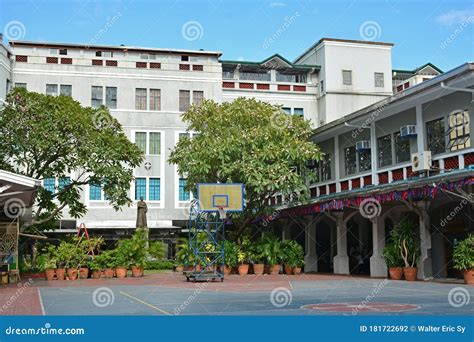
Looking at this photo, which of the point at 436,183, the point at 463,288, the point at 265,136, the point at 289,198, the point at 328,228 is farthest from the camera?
the point at 328,228

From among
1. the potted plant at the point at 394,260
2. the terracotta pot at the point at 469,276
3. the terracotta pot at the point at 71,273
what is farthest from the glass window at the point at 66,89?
the terracotta pot at the point at 469,276

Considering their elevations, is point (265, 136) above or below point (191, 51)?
below

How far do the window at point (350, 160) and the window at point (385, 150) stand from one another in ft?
6.45

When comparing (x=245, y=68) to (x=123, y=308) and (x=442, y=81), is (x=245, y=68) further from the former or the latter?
(x=123, y=308)

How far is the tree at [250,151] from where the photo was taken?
2519 centimetres

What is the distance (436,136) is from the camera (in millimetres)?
20469

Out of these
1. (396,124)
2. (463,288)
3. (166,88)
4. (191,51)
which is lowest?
(463,288)

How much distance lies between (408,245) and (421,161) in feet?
9.74

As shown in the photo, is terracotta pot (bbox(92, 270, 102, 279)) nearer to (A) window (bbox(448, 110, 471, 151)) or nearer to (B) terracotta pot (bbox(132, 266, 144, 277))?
(B) terracotta pot (bbox(132, 266, 144, 277))

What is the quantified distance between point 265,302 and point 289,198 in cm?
1401

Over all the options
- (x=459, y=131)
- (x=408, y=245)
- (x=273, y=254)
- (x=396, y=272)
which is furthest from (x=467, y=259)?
(x=273, y=254)

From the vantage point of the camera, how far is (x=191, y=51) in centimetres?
3881

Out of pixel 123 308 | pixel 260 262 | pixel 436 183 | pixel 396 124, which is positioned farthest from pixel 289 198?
pixel 123 308

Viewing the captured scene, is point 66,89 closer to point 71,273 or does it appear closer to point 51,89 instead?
point 51,89
